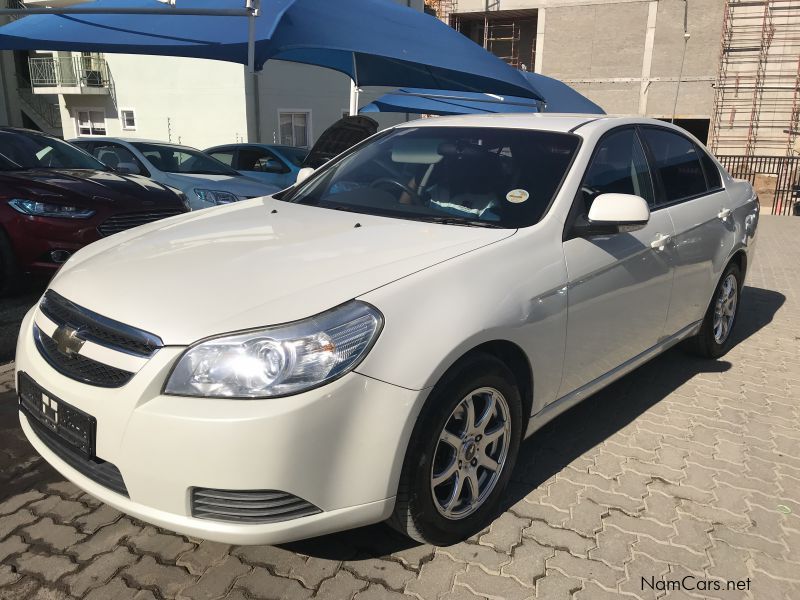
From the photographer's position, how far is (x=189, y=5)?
701 centimetres

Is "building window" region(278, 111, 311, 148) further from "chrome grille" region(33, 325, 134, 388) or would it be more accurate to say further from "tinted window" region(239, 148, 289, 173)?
"chrome grille" region(33, 325, 134, 388)

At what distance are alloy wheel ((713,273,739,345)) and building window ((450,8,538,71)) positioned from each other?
108 feet

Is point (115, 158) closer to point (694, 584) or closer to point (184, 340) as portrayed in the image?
point (184, 340)

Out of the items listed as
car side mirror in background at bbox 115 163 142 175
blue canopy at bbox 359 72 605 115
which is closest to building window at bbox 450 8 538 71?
blue canopy at bbox 359 72 605 115

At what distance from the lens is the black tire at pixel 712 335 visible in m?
4.38

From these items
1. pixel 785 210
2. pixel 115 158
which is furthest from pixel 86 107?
pixel 785 210

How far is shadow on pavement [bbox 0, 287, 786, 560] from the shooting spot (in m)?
2.46

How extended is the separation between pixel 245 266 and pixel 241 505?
83 cm

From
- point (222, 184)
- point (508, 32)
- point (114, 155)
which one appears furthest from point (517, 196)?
point (508, 32)

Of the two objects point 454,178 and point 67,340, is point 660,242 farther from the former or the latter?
point 67,340

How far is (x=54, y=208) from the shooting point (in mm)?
4887

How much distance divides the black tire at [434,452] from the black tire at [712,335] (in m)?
2.50

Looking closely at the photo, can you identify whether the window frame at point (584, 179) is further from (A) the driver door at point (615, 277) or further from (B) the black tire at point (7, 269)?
(B) the black tire at point (7, 269)

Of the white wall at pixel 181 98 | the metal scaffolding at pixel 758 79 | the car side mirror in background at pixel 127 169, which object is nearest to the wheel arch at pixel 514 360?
the car side mirror in background at pixel 127 169
